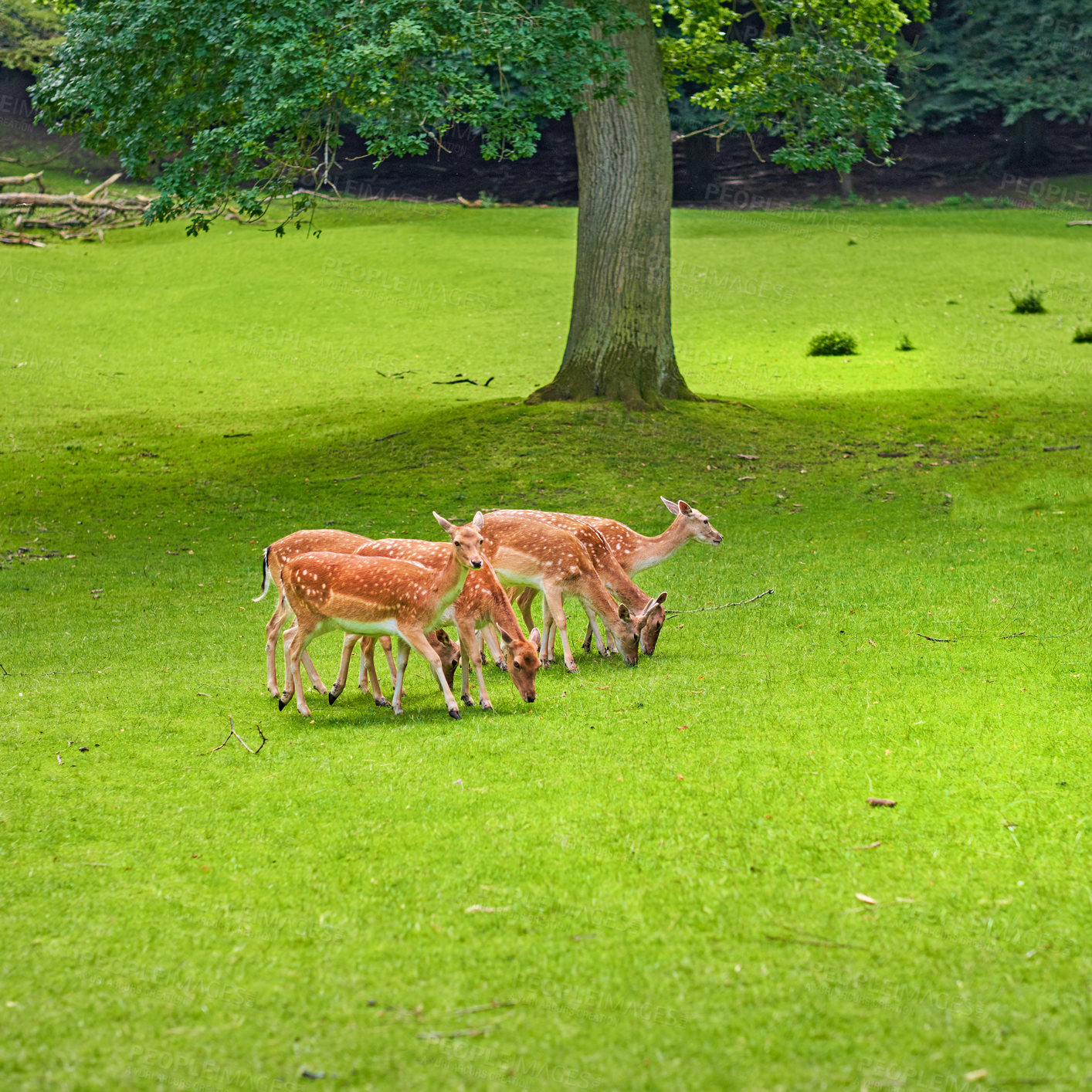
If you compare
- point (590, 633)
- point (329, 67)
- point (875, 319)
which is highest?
point (329, 67)

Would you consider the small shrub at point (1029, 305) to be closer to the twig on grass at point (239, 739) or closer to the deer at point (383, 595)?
the deer at point (383, 595)

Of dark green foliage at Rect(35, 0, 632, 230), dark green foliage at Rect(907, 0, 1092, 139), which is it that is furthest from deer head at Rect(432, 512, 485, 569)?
dark green foliage at Rect(907, 0, 1092, 139)

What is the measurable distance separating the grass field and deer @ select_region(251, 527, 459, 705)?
260 millimetres

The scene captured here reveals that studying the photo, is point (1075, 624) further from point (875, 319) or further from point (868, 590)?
point (875, 319)

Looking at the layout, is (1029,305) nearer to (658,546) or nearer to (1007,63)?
(658,546)

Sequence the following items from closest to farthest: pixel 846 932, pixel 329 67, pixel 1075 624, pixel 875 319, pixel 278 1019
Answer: pixel 278 1019 < pixel 846 932 < pixel 1075 624 < pixel 329 67 < pixel 875 319

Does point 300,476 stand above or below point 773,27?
below

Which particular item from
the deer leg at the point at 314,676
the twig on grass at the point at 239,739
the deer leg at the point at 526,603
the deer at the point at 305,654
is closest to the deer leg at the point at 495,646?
the deer at the point at 305,654

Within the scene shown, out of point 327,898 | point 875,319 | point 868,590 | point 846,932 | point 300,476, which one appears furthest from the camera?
point 875,319

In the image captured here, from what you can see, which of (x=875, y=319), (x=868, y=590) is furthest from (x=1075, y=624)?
(x=875, y=319)

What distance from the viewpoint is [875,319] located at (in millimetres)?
27312

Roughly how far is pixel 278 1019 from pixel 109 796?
8.70 ft

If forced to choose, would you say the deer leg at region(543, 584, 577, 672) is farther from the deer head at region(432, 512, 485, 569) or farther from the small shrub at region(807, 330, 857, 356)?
the small shrub at region(807, 330, 857, 356)

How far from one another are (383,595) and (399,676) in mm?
669
